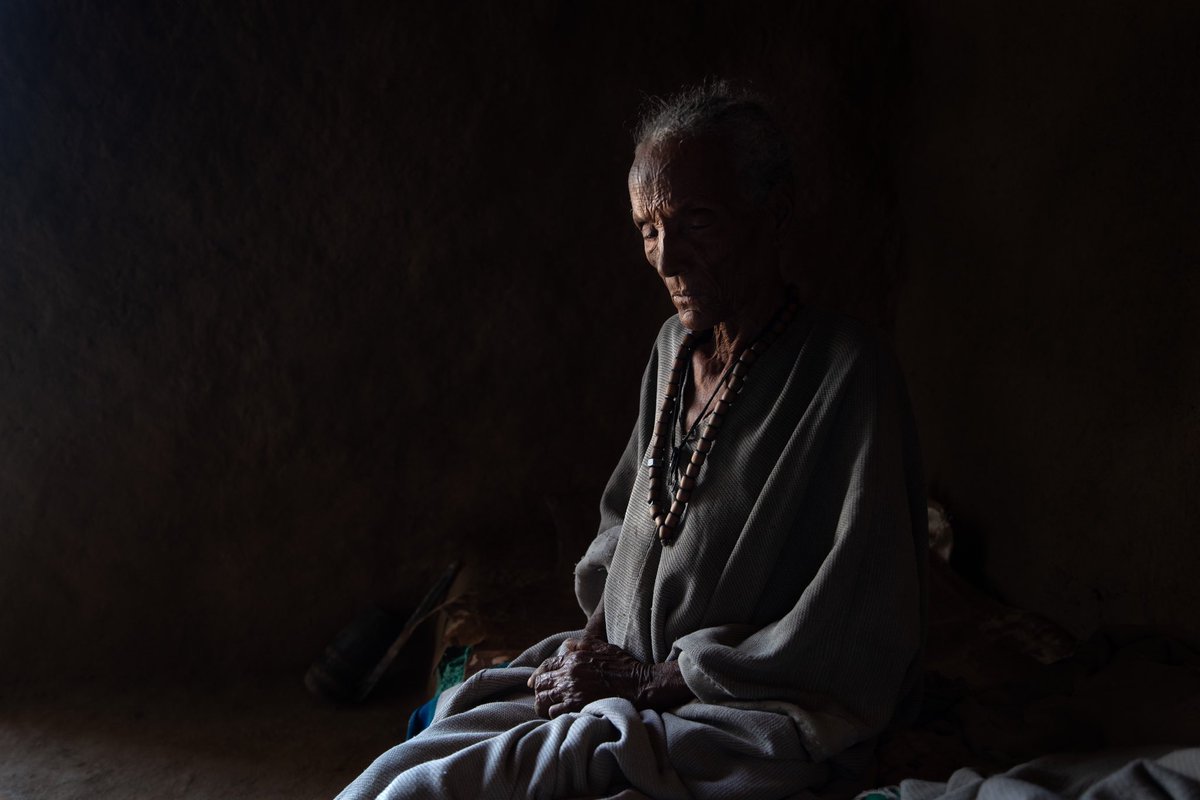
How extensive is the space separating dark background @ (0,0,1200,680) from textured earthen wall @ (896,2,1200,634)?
0.08ft

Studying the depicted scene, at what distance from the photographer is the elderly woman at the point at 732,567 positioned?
1.62 meters

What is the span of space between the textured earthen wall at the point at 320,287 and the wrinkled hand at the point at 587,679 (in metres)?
1.59

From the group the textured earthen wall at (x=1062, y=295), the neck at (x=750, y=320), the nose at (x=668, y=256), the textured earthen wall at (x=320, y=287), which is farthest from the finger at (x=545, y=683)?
the textured earthen wall at (x=320, y=287)

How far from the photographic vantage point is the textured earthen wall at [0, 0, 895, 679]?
342cm

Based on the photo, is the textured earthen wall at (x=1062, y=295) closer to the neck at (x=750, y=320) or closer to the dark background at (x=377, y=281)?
the dark background at (x=377, y=281)

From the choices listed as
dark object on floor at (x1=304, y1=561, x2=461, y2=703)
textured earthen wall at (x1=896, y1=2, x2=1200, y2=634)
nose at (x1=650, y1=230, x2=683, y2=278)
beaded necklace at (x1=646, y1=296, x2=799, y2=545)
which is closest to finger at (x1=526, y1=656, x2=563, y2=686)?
beaded necklace at (x1=646, y1=296, x2=799, y2=545)

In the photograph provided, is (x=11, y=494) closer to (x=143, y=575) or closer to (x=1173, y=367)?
(x=143, y=575)

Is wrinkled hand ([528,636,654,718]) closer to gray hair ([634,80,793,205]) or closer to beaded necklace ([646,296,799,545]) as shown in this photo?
beaded necklace ([646,296,799,545])

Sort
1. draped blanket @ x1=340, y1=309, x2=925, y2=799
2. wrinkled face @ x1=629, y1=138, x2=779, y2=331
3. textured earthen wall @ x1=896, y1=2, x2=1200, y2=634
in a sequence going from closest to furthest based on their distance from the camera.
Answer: draped blanket @ x1=340, y1=309, x2=925, y2=799 → wrinkled face @ x1=629, y1=138, x2=779, y2=331 → textured earthen wall @ x1=896, y1=2, x2=1200, y2=634

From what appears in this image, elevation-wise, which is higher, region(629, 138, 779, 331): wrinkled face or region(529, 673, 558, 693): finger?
region(629, 138, 779, 331): wrinkled face

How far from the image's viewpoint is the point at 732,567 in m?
1.75

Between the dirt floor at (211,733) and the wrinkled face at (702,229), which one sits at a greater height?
the wrinkled face at (702,229)

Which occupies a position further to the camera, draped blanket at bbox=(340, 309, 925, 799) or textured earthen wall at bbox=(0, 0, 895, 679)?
textured earthen wall at bbox=(0, 0, 895, 679)

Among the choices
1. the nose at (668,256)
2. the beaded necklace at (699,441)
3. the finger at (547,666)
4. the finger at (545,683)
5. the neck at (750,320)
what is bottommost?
the finger at (545,683)
